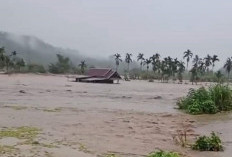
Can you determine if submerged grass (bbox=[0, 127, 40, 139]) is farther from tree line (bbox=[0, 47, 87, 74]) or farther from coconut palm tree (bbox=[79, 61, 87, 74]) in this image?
coconut palm tree (bbox=[79, 61, 87, 74])

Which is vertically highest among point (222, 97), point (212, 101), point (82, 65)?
point (82, 65)

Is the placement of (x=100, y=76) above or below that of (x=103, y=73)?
below

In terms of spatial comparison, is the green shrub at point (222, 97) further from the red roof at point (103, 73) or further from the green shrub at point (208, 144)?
the red roof at point (103, 73)

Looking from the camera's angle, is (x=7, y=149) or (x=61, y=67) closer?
(x=7, y=149)

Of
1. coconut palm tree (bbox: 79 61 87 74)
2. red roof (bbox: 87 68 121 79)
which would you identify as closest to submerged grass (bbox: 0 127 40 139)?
red roof (bbox: 87 68 121 79)

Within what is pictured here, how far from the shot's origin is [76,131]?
52.4ft

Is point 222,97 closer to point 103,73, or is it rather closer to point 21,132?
point 21,132

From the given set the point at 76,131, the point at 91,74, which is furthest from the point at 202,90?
the point at 91,74

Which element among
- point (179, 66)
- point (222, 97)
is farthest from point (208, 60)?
point (222, 97)

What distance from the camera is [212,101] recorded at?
89.7 feet

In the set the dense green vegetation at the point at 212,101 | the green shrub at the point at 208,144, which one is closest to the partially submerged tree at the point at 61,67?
the dense green vegetation at the point at 212,101

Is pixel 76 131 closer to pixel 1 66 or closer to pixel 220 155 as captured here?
pixel 220 155

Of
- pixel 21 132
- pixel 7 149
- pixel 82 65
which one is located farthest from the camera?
pixel 82 65

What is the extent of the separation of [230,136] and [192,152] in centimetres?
409
